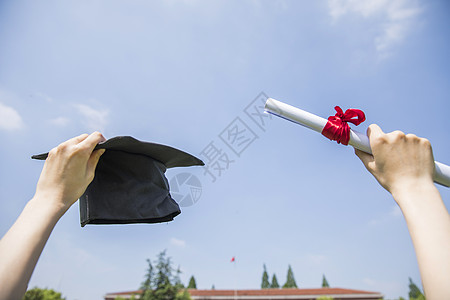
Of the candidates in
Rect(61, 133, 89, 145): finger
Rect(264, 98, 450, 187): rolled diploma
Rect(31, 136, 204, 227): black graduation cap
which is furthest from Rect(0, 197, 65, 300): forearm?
Rect(264, 98, 450, 187): rolled diploma

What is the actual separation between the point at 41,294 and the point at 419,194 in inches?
1203

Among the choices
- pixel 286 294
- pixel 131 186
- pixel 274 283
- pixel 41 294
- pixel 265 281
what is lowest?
pixel 131 186

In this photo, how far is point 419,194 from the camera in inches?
34.4

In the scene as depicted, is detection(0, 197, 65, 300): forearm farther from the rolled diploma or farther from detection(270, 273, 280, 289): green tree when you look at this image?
detection(270, 273, 280, 289): green tree

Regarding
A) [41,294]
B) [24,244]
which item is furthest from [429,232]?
[41,294]

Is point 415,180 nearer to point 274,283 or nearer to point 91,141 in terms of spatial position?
point 91,141

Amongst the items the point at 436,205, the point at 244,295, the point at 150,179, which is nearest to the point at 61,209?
the point at 150,179

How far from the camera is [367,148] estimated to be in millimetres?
1128

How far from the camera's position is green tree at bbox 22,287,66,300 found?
23.8 metres

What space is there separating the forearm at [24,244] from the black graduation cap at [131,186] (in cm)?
64

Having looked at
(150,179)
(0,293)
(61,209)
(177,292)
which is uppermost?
(177,292)

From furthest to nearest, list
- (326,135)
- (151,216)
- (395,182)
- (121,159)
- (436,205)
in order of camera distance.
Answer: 1. (121,159)
2. (151,216)
3. (326,135)
4. (395,182)
5. (436,205)

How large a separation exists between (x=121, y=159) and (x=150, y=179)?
0.21m

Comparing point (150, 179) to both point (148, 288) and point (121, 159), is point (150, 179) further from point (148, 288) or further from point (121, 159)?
point (148, 288)
